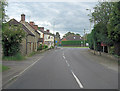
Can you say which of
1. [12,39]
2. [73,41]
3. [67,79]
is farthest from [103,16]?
[73,41]

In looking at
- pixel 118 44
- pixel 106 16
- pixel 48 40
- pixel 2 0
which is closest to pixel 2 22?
pixel 2 0

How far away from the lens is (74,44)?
9825cm

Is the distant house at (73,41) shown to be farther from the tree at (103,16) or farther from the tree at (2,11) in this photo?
the tree at (2,11)

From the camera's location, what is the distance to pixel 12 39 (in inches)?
914

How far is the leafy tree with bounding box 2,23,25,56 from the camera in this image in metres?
22.8

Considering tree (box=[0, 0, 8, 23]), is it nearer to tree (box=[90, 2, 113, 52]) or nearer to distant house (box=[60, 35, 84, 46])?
tree (box=[90, 2, 113, 52])

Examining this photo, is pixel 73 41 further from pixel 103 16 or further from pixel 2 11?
pixel 2 11

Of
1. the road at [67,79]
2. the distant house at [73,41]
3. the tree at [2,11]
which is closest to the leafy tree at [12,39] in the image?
the road at [67,79]

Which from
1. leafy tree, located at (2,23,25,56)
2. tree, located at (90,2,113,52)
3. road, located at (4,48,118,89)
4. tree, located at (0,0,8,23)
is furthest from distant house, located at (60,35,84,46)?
tree, located at (0,0,8,23)

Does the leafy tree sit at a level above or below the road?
→ above

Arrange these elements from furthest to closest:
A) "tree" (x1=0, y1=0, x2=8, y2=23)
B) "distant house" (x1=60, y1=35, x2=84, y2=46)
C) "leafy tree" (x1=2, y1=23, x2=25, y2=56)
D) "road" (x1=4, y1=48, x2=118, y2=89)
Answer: "distant house" (x1=60, y1=35, x2=84, y2=46)
"leafy tree" (x1=2, y1=23, x2=25, y2=56)
"tree" (x1=0, y1=0, x2=8, y2=23)
"road" (x1=4, y1=48, x2=118, y2=89)

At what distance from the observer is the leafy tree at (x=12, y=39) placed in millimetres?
22781

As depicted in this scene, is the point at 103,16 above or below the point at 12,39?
above

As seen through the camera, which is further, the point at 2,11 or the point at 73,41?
the point at 73,41
